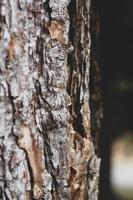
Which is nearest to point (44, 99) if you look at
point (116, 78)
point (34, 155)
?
point (34, 155)

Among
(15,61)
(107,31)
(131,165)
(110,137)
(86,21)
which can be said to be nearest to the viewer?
(15,61)

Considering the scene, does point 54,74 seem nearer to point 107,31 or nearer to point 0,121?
point 0,121

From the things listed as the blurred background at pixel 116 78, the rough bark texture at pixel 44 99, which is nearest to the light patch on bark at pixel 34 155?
the rough bark texture at pixel 44 99

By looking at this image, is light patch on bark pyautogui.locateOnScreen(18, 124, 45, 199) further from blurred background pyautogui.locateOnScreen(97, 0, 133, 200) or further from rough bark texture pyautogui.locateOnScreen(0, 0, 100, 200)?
blurred background pyautogui.locateOnScreen(97, 0, 133, 200)

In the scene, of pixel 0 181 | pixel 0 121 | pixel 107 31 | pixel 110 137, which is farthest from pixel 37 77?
pixel 110 137

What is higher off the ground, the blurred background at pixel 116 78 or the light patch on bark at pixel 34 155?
the light patch on bark at pixel 34 155

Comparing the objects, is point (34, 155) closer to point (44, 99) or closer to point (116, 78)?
point (44, 99)

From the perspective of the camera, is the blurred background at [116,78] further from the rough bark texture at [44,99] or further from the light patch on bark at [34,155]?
the light patch on bark at [34,155]

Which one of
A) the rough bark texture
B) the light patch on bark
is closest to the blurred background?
the rough bark texture
